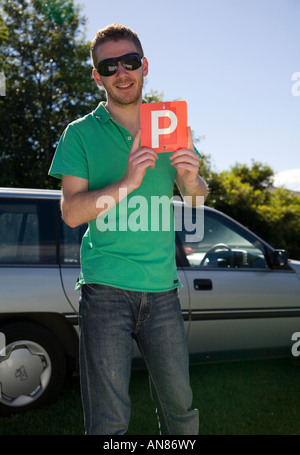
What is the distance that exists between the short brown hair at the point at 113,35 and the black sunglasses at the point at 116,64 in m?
0.06

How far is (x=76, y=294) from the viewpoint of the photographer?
419cm

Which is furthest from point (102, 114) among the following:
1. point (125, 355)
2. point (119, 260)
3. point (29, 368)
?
point (29, 368)

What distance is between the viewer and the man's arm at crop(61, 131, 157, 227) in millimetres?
2104

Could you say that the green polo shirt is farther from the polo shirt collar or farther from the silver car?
the silver car

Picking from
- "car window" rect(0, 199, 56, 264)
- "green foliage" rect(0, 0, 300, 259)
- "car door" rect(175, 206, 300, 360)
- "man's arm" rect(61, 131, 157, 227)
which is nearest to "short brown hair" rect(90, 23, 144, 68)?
"man's arm" rect(61, 131, 157, 227)

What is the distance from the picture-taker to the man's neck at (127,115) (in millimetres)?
2438

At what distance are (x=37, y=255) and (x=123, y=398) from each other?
2205 mm

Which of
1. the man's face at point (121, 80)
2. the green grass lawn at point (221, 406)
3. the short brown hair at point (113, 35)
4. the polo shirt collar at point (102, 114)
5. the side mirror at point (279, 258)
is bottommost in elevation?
the green grass lawn at point (221, 406)

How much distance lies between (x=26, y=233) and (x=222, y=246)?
164 cm

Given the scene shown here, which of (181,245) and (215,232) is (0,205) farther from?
(215,232)

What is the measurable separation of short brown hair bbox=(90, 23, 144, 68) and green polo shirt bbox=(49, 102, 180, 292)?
0.32m

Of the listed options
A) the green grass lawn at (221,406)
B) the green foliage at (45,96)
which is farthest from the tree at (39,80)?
the green grass lawn at (221,406)

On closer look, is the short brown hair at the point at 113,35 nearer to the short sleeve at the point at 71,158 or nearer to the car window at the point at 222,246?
the short sleeve at the point at 71,158
